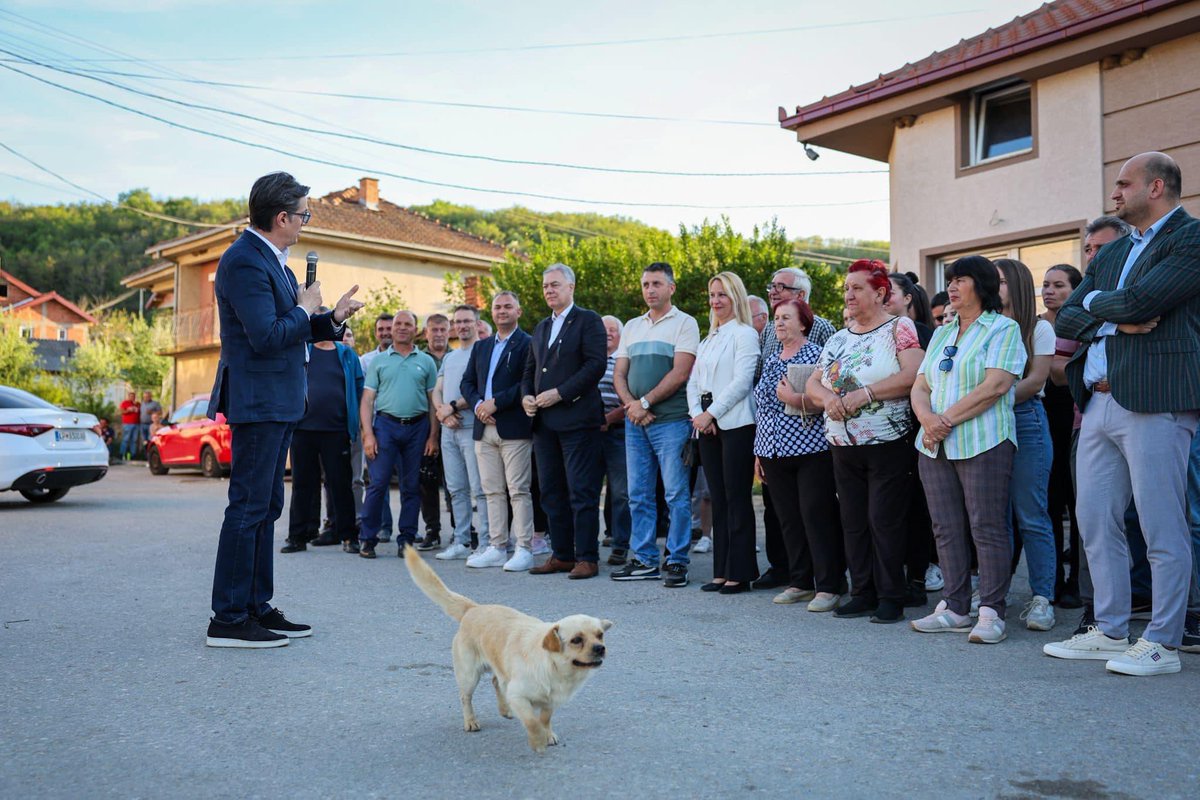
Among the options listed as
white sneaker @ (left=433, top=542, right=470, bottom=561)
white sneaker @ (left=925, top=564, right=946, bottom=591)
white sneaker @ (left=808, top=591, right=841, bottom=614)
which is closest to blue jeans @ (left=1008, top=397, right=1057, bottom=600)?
white sneaker @ (left=808, top=591, right=841, bottom=614)

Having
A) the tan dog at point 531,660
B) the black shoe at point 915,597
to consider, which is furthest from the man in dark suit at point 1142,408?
the tan dog at point 531,660

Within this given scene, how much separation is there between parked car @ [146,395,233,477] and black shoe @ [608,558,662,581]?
14.8 metres

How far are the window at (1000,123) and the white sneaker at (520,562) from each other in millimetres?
10015

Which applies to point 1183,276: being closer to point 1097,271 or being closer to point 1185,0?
point 1097,271

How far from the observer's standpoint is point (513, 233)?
157 feet

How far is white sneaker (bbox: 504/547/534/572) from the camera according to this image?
8305 mm

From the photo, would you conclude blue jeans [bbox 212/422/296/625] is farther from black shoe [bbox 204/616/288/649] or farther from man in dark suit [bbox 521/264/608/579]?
man in dark suit [bbox 521/264/608/579]

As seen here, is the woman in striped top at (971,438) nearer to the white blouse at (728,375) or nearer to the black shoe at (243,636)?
the white blouse at (728,375)

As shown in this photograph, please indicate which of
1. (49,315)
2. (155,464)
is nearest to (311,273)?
(155,464)

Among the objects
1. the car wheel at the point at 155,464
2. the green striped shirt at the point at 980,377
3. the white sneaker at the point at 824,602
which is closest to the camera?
the green striped shirt at the point at 980,377

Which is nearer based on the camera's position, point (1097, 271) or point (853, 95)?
point (1097, 271)

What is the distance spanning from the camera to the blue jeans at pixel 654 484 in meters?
7.59

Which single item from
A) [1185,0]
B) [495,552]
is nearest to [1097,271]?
[495,552]

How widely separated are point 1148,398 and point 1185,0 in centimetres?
950
